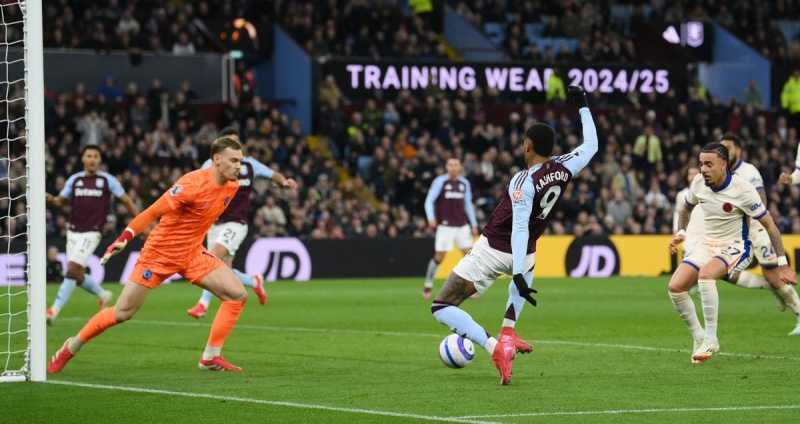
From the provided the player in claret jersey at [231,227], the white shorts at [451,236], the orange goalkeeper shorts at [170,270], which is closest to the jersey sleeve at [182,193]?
the orange goalkeeper shorts at [170,270]

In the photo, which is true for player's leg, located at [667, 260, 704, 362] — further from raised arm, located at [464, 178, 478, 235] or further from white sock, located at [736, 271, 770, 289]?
raised arm, located at [464, 178, 478, 235]

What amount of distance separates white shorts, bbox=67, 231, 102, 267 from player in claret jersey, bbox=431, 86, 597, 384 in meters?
8.86

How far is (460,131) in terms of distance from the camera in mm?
37375

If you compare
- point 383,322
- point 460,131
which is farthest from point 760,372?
point 460,131

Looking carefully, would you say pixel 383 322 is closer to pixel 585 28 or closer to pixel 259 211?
pixel 259 211

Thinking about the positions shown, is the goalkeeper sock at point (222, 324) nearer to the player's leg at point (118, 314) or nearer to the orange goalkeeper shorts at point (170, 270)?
the orange goalkeeper shorts at point (170, 270)

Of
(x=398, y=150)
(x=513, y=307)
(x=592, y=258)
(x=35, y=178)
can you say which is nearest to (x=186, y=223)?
(x=35, y=178)

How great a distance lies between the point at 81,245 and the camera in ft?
64.0

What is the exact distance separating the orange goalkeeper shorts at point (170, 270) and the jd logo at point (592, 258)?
65.9ft

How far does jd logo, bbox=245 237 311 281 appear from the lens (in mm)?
29734

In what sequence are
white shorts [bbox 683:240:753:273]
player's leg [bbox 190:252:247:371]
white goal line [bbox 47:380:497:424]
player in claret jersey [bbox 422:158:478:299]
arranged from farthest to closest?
player in claret jersey [bbox 422:158:478:299]
white shorts [bbox 683:240:753:273]
player's leg [bbox 190:252:247:371]
white goal line [bbox 47:380:497:424]

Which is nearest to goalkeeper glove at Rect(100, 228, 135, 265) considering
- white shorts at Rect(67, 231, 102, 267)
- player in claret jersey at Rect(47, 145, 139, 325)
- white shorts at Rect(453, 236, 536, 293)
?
white shorts at Rect(453, 236, 536, 293)

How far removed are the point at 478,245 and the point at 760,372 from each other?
2674 millimetres

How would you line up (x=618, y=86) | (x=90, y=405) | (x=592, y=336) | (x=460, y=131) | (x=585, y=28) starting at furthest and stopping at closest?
(x=585, y=28) < (x=618, y=86) < (x=460, y=131) < (x=592, y=336) < (x=90, y=405)
